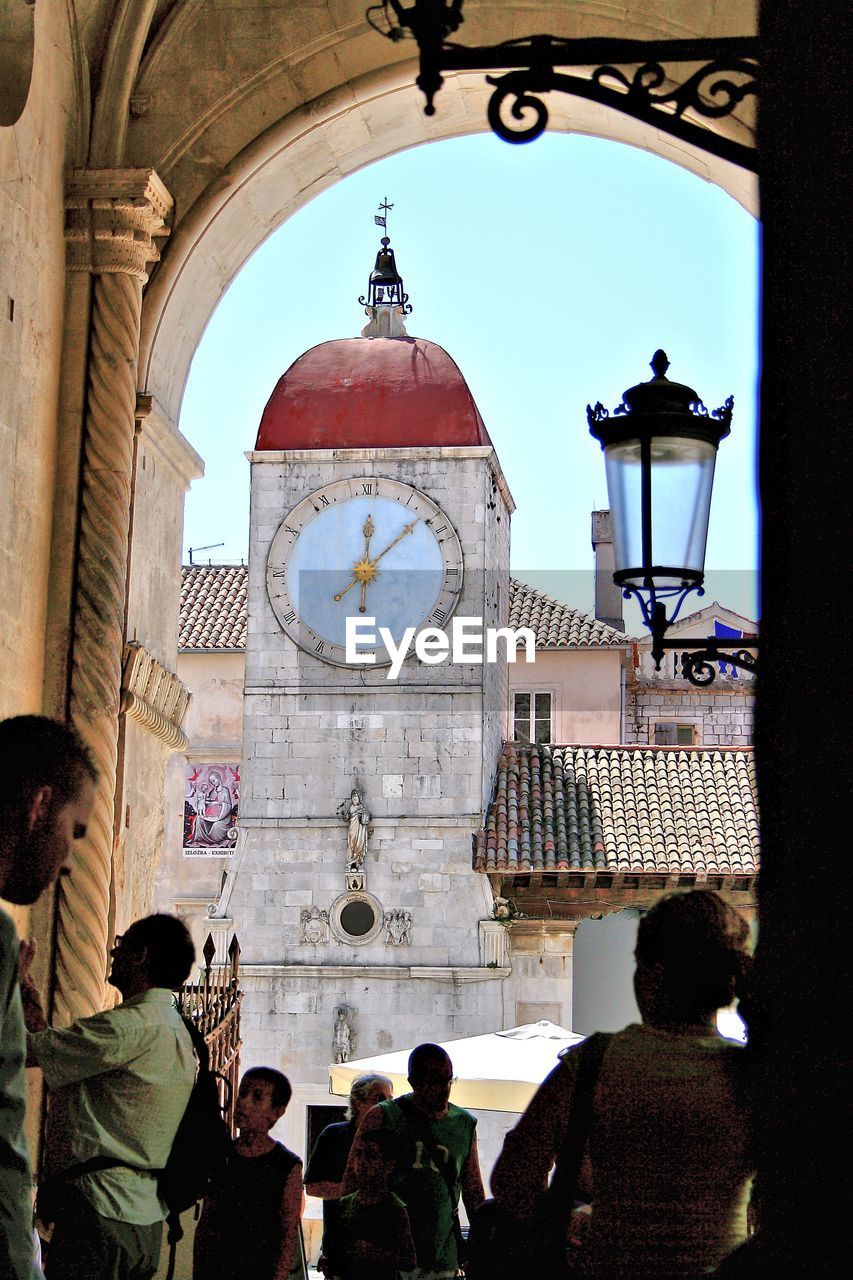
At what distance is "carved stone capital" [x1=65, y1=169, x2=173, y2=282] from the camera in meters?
6.61

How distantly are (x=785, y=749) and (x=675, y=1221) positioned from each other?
135 centimetres

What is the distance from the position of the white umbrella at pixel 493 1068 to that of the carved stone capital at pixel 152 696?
435 cm

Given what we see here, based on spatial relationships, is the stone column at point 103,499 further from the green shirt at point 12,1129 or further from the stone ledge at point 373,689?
the stone ledge at point 373,689

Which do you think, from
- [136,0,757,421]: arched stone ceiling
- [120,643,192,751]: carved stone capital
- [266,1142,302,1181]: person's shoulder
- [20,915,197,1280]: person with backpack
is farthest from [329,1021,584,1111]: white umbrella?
[20,915,197,1280]: person with backpack

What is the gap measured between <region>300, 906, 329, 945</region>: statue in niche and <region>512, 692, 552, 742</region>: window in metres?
9.35

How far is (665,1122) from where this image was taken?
256 centimetres

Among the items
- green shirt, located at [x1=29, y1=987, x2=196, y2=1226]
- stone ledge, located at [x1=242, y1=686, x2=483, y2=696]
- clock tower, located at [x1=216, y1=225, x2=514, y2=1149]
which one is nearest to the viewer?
green shirt, located at [x1=29, y1=987, x2=196, y2=1226]

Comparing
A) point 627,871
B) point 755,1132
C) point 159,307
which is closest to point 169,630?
point 159,307

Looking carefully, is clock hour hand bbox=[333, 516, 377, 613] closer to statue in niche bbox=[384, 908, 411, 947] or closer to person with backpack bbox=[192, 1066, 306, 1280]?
statue in niche bbox=[384, 908, 411, 947]

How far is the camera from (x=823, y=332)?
54.3 inches

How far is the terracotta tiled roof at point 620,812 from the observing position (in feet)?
73.4

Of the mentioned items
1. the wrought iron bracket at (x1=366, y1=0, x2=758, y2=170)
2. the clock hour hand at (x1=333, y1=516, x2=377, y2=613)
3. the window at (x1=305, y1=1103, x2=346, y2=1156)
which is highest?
the clock hour hand at (x1=333, y1=516, x2=377, y2=613)

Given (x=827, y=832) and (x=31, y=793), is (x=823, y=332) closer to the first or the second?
(x=827, y=832)

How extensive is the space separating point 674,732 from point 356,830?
13.7 m
